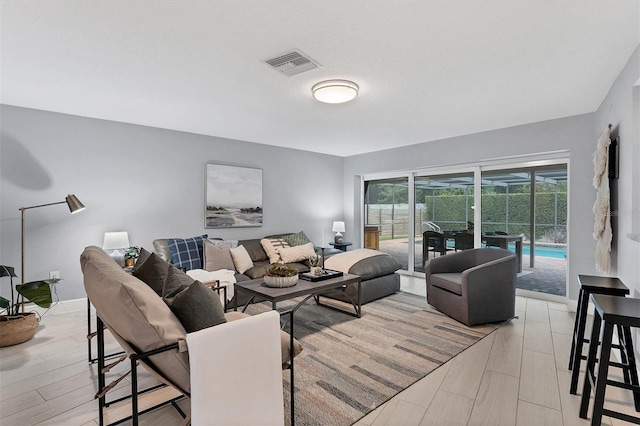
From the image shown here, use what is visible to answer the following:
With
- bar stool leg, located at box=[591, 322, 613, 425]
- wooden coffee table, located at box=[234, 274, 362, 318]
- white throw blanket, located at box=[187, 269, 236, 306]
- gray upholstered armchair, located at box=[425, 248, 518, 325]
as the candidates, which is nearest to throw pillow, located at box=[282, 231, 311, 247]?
white throw blanket, located at box=[187, 269, 236, 306]

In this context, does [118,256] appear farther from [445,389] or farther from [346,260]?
[445,389]

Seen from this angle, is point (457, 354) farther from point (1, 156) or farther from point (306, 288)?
point (1, 156)

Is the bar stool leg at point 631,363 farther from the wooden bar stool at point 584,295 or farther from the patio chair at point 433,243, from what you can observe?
the patio chair at point 433,243

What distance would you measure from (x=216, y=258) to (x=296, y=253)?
52.6 inches

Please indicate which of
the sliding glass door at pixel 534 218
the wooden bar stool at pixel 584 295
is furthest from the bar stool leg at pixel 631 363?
the sliding glass door at pixel 534 218

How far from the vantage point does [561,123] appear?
4242 millimetres

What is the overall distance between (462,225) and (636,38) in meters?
3.48

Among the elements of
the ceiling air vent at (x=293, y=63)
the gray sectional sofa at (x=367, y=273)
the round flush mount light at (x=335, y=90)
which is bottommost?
the gray sectional sofa at (x=367, y=273)

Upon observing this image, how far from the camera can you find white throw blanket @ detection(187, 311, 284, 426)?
1.47m

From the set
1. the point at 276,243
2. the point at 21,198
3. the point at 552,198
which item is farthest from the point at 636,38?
the point at 21,198

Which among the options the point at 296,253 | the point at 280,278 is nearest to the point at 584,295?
the point at 280,278

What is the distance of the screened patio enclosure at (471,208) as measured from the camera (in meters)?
4.56

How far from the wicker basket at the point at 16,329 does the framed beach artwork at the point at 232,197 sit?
240cm

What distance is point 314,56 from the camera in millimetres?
2551
